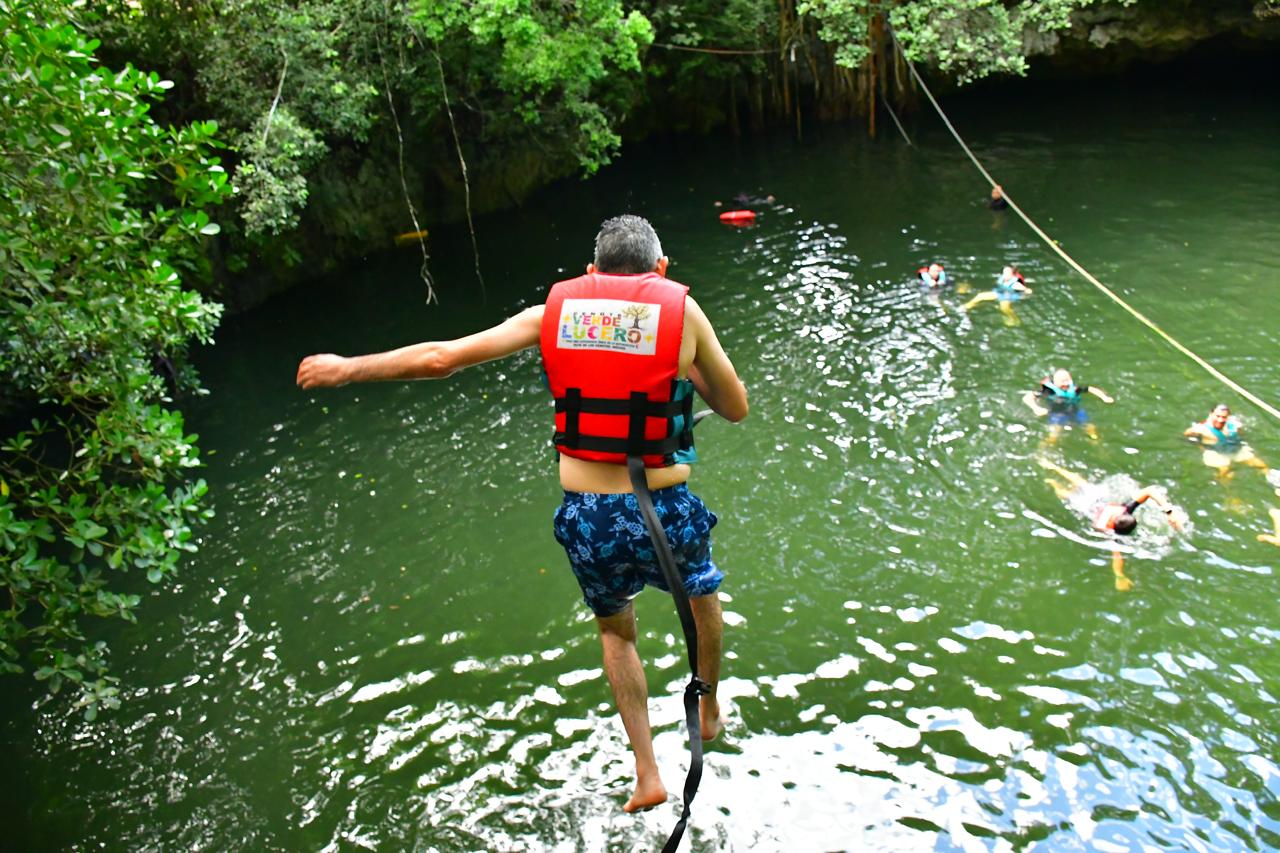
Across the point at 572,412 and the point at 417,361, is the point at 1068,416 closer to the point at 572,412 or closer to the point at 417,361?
the point at 572,412

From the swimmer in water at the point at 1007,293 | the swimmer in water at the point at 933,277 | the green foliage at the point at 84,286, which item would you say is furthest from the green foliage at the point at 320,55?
the green foliage at the point at 84,286

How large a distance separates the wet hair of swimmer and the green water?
0.71 feet

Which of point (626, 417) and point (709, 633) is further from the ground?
point (626, 417)

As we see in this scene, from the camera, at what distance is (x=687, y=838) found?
4.34 meters

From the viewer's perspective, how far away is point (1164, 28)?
19266 millimetres

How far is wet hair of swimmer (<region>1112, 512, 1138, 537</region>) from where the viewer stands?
6711mm

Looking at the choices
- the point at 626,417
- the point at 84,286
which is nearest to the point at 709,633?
the point at 626,417

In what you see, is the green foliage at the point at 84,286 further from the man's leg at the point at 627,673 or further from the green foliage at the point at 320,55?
the green foliage at the point at 320,55

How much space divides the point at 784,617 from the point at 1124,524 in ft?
8.41

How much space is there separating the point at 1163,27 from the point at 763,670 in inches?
756

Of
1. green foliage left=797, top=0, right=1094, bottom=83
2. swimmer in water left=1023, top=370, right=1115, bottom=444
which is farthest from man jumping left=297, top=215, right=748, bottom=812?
green foliage left=797, top=0, right=1094, bottom=83

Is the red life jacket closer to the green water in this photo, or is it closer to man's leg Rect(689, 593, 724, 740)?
man's leg Rect(689, 593, 724, 740)

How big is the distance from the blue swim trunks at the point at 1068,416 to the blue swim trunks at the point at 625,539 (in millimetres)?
5982

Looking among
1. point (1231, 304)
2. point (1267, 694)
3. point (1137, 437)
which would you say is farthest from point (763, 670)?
point (1231, 304)
